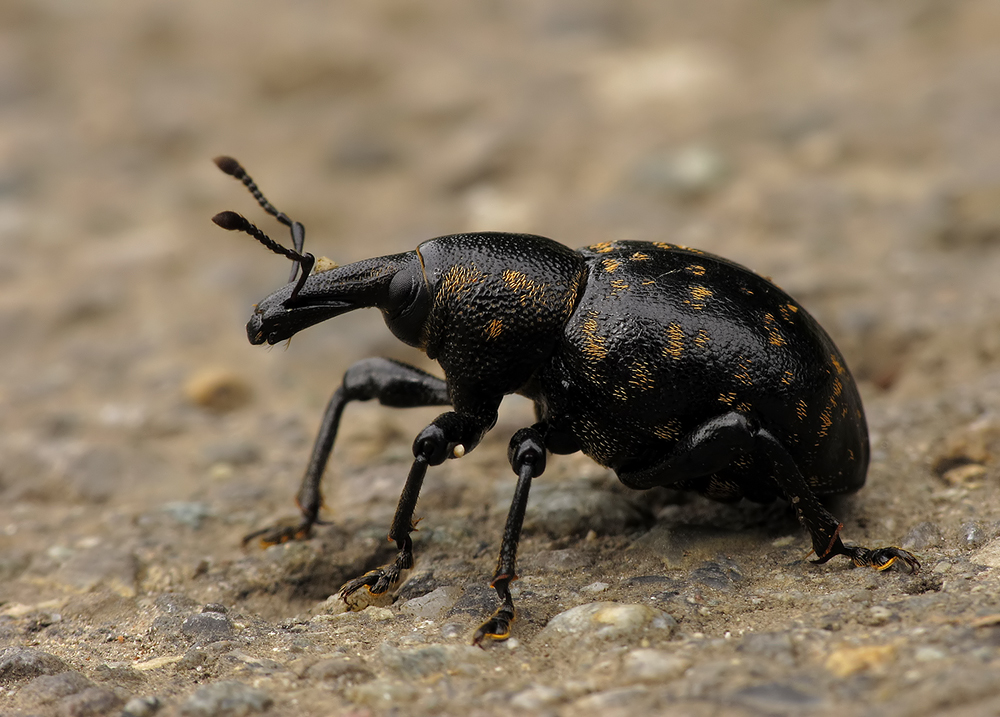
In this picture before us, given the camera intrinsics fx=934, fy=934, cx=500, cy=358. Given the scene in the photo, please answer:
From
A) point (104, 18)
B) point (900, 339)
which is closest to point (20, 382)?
point (104, 18)

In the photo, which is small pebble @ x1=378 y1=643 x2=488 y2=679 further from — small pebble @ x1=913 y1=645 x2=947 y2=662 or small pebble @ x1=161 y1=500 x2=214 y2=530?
small pebble @ x1=161 y1=500 x2=214 y2=530

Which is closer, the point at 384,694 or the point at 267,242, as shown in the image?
the point at 384,694

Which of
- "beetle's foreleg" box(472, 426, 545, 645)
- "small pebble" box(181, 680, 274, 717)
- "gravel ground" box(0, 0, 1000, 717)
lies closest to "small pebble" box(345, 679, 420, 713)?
"gravel ground" box(0, 0, 1000, 717)

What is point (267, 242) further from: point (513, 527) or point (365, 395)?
point (513, 527)

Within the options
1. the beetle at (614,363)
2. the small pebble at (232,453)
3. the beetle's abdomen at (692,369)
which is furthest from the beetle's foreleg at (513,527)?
the small pebble at (232,453)

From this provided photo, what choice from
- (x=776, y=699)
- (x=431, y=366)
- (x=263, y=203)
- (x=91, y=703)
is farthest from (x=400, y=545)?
(x=431, y=366)

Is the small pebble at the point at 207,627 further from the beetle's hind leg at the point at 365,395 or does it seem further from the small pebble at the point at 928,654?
the small pebble at the point at 928,654
